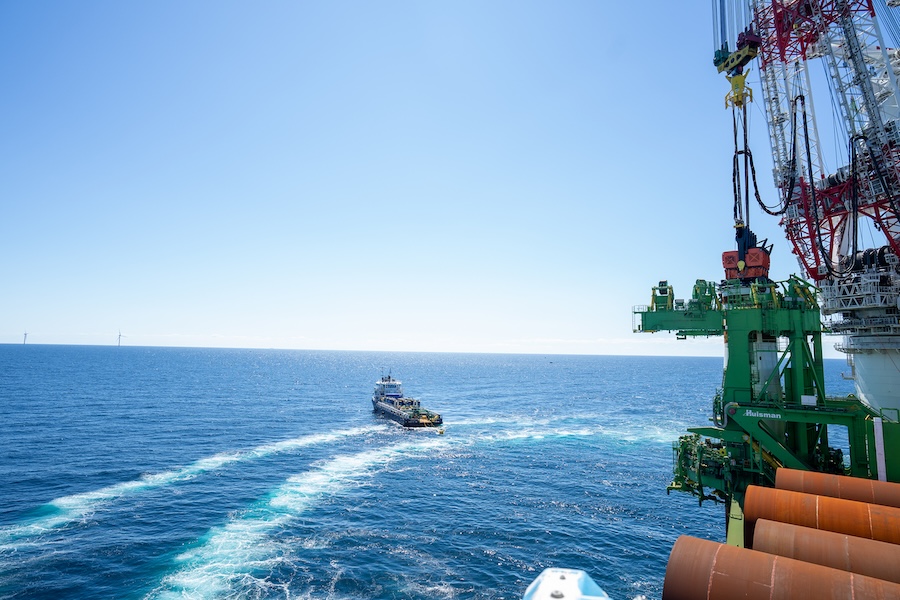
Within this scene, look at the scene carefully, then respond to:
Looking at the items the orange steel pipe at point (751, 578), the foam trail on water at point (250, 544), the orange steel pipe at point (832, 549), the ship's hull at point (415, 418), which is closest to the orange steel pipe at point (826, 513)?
the orange steel pipe at point (832, 549)

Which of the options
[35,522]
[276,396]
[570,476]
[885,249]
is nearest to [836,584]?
[885,249]

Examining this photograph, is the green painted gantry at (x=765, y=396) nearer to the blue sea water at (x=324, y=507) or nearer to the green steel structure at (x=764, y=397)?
the green steel structure at (x=764, y=397)

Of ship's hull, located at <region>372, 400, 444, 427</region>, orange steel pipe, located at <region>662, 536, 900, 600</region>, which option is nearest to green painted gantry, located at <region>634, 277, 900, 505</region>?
orange steel pipe, located at <region>662, 536, 900, 600</region>

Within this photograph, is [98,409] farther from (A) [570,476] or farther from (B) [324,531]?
(A) [570,476]

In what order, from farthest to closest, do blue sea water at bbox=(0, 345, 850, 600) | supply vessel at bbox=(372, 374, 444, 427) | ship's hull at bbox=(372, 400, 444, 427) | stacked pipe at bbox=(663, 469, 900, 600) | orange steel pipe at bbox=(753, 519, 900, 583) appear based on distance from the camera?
1. supply vessel at bbox=(372, 374, 444, 427)
2. ship's hull at bbox=(372, 400, 444, 427)
3. blue sea water at bbox=(0, 345, 850, 600)
4. orange steel pipe at bbox=(753, 519, 900, 583)
5. stacked pipe at bbox=(663, 469, 900, 600)

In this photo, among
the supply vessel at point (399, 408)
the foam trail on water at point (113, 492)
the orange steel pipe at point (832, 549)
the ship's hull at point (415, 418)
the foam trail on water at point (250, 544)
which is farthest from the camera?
the supply vessel at point (399, 408)

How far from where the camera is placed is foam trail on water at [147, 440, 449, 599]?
30.2 metres

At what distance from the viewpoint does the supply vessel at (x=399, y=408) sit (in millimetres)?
90000

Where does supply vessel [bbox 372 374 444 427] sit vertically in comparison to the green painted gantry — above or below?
below

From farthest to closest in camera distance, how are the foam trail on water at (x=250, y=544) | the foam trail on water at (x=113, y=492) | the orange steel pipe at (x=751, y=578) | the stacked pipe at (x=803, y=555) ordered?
the foam trail on water at (x=113, y=492)
the foam trail on water at (x=250, y=544)
the stacked pipe at (x=803, y=555)
the orange steel pipe at (x=751, y=578)

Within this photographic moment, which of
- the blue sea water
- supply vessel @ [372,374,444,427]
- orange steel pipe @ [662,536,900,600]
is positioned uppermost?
orange steel pipe @ [662,536,900,600]

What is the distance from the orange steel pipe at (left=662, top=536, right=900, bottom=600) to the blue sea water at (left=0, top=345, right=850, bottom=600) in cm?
1701

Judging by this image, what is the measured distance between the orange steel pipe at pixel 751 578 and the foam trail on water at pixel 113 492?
45.7m

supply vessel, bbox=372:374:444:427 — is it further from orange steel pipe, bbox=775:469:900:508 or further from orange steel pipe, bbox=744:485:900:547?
orange steel pipe, bbox=744:485:900:547
